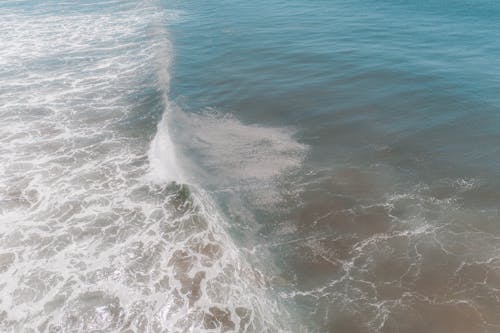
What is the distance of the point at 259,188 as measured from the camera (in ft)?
79.2

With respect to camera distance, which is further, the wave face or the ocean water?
the ocean water

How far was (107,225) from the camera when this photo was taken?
871 inches

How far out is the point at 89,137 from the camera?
30500mm

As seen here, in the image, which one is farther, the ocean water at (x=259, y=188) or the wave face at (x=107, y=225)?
the ocean water at (x=259, y=188)

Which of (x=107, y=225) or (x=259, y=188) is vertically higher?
(x=259, y=188)

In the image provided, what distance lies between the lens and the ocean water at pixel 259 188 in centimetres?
1756

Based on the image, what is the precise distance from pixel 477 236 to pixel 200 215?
51.3 ft

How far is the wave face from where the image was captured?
17.4 m

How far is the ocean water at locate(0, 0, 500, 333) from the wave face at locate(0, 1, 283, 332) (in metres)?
0.11

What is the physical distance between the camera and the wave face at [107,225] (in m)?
17.4

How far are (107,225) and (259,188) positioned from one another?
9.66 metres

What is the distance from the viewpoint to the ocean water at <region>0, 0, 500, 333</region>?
17.6 metres

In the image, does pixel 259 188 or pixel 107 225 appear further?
pixel 259 188

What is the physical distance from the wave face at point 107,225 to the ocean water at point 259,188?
11 centimetres
